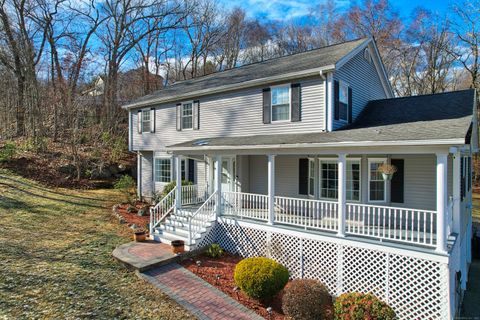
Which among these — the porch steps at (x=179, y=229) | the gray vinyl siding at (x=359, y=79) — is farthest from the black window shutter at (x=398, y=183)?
the porch steps at (x=179, y=229)

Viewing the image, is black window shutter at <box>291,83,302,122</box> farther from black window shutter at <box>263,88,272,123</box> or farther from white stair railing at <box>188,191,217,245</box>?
white stair railing at <box>188,191,217,245</box>

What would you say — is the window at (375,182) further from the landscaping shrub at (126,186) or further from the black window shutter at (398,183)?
the landscaping shrub at (126,186)

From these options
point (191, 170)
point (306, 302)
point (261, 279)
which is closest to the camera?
point (306, 302)

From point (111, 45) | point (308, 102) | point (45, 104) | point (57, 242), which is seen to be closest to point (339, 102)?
point (308, 102)

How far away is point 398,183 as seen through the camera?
9914 mm

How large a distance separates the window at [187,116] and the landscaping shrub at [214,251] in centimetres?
688

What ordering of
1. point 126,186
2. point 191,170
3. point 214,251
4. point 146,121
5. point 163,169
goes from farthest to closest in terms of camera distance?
point 146,121 < point 163,169 < point 126,186 < point 191,170 < point 214,251

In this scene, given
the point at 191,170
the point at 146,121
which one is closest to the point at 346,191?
the point at 191,170

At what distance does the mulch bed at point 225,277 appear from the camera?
7066 mm

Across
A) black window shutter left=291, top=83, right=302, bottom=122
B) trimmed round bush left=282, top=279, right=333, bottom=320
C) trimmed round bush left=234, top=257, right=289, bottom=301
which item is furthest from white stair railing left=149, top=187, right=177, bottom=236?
trimmed round bush left=282, top=279, right=333, bottom=320

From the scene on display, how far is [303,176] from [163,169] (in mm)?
8688

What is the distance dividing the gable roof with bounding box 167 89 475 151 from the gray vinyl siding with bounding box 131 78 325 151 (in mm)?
574

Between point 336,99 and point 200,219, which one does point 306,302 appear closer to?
point 200,219

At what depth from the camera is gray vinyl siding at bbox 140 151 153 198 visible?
17.8 metres
